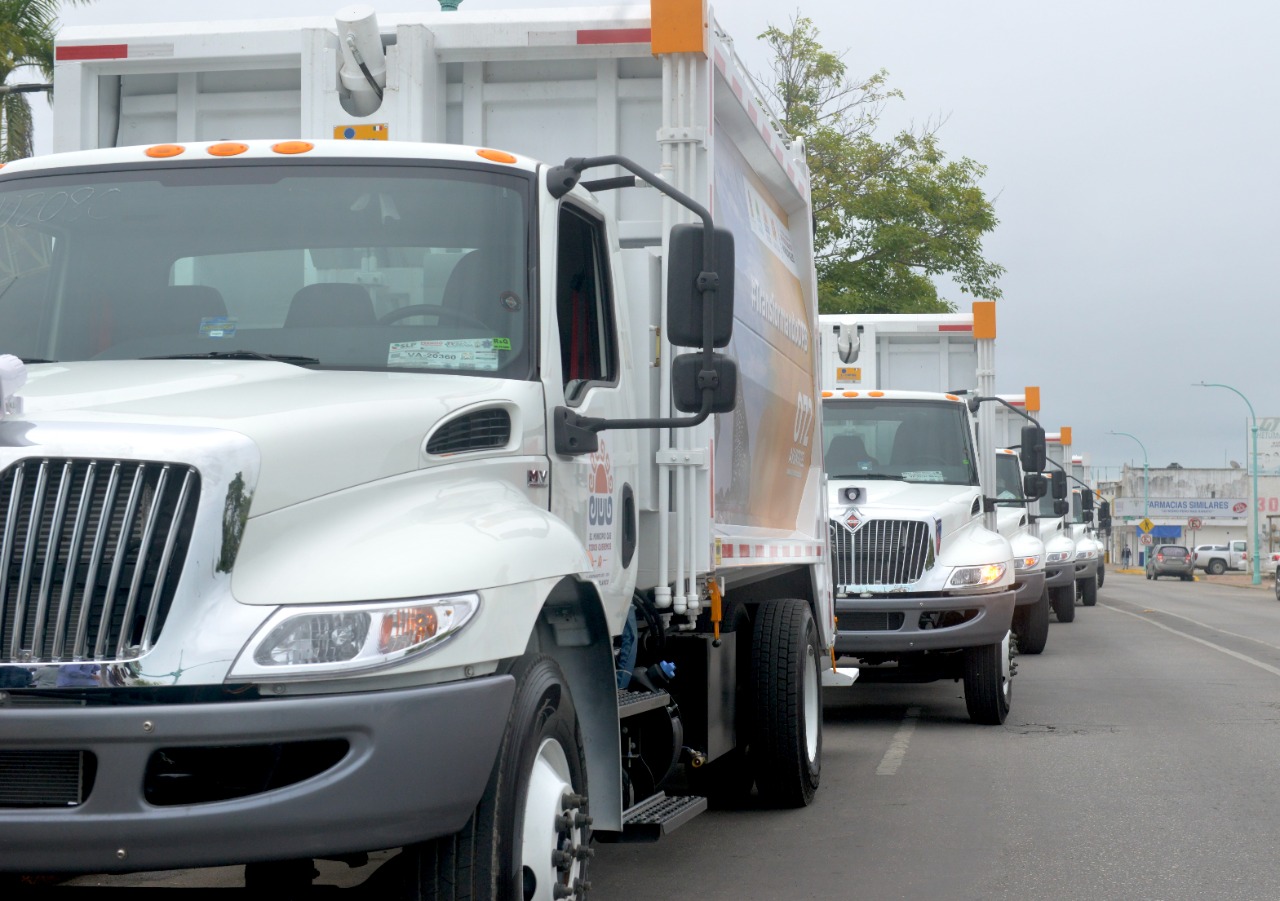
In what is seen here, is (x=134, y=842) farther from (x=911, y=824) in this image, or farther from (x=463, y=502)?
(x=911, y=824)

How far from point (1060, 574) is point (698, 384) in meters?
20.5

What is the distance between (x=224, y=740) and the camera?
136 inches

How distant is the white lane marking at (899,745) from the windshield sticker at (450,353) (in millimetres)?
5637

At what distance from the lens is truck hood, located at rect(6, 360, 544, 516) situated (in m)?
3.80

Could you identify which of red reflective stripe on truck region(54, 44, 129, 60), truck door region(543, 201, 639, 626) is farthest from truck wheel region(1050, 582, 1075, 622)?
red reflective stripe on truck region(54, 44, 129, 60)

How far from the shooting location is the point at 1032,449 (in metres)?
13.1

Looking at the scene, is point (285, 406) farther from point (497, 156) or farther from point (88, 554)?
point (497, 156)

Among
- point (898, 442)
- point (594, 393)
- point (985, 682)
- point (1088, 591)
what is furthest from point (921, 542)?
point (1088, 591)

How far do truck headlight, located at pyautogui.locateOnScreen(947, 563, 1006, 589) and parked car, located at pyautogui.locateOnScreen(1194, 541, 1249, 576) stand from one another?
238 feet

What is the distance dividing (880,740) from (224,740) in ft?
27.0

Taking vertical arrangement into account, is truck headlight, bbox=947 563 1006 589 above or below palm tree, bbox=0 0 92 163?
below

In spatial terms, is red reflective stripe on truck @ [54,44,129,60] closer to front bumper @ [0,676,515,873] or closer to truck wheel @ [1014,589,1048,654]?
front bumper @ [0,676,515,873]

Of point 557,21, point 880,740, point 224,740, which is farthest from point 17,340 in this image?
point 880,740

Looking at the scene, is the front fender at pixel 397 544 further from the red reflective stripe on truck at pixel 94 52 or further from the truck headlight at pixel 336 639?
the red reflective stripe on truck at pixel 94 52
